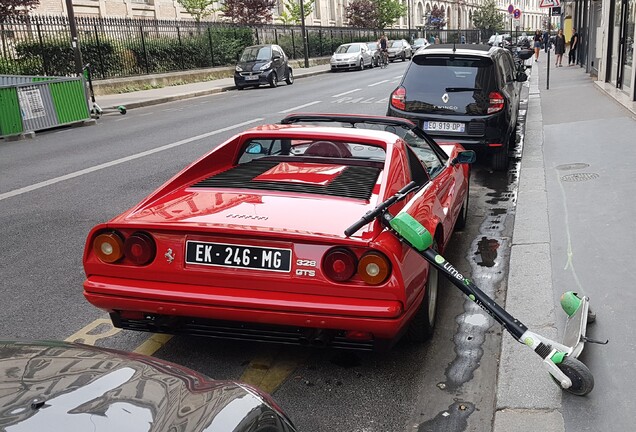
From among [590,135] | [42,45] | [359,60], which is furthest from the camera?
[359,60]

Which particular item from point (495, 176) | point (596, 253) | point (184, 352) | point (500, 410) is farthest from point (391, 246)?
point (495, 176)

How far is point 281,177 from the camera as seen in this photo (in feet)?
14.3

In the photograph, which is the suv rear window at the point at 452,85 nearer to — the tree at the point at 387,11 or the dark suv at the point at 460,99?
the dark suv at the point at 460,99

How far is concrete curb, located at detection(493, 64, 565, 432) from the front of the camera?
130 inches

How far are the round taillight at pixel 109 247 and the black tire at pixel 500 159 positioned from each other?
6885 mm

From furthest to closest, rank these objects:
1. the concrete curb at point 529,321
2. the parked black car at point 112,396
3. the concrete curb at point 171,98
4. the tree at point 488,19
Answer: the tree at point 488,19 < the concrete curb at point 171,98 < the concrete curb at point 529,321 < the parked black car at point 112,396

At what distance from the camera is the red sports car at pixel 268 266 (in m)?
3.42

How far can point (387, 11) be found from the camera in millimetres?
67312

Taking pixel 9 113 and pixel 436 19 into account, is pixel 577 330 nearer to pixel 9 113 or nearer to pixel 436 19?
pixel 9 113

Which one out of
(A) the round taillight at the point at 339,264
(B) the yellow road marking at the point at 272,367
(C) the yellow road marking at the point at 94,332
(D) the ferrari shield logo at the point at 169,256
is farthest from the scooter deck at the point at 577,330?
(C) the yellow road marking at the point at 94,332

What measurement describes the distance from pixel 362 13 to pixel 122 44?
41.2m

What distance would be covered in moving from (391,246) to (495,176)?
6.41 m

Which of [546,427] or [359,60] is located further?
[359,60]

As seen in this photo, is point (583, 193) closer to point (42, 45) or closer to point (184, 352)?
point (184, 352)
